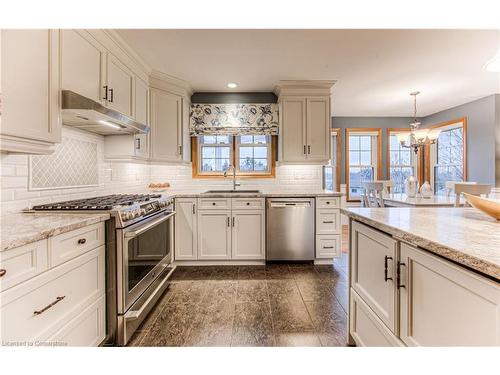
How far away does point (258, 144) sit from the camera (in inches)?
163

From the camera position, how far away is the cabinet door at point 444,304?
Result: 29.0 inches

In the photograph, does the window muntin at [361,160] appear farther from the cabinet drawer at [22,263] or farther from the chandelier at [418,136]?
the cabinet drawer at [22,263]

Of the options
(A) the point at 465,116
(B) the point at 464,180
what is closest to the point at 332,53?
(A) the point at 465,116

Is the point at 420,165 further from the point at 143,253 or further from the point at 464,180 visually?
the point at 143,253

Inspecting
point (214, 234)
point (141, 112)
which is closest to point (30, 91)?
point (141, 112)

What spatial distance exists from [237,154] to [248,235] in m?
1.39

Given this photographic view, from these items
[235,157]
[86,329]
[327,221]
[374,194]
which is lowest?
[86,329]

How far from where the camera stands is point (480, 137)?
4344 mm

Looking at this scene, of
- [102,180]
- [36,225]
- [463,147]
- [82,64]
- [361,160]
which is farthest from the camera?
[361,160]

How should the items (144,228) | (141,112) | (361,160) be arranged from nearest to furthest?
(144,228) < (141,112) < (361,160)

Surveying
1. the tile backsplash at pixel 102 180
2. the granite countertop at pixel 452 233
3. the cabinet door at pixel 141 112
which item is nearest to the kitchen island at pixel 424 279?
the granite countertop at pixel 452 233

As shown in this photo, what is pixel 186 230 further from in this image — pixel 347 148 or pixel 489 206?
pixel 347 148

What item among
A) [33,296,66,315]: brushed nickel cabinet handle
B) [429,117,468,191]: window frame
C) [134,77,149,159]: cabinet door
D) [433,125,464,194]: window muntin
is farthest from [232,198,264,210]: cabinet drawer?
[433,125,464,194]: window muntin

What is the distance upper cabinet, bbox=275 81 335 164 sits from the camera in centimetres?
366
